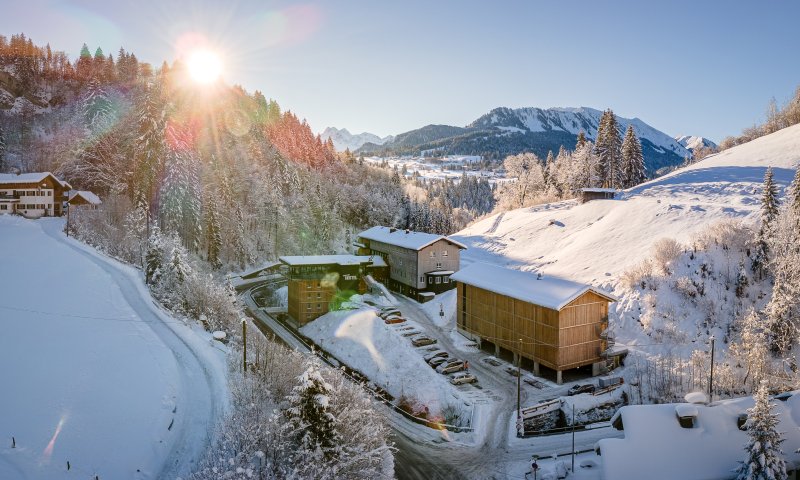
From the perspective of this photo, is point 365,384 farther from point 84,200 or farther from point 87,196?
point 87,196

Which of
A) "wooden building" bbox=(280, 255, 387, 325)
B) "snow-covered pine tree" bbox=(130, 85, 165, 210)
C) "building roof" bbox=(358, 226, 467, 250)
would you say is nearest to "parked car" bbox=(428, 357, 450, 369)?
"wooden building" bbox=(280, 255, 387, 325)

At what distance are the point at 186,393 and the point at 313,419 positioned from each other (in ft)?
25.2

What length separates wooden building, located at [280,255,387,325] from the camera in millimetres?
50594

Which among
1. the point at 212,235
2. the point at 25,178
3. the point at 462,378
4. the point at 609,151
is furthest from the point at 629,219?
the point at 25,178

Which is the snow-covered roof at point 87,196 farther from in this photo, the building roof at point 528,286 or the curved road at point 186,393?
the building roof at point 528,286

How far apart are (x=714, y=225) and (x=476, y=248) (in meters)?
31.1

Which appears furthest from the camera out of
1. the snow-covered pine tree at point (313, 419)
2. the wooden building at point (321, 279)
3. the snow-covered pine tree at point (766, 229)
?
the wooden building at point (321, 279)

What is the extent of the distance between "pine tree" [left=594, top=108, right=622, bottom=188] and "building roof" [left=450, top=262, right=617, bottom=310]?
46.4m

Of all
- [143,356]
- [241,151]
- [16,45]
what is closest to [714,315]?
[143,356]

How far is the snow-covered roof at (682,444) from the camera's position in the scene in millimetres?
19906

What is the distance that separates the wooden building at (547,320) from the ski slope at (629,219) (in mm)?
9437

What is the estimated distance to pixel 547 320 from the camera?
33.0m

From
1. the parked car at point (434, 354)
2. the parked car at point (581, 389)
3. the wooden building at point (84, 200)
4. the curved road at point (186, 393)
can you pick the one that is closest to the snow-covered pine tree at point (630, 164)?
the parked car at point (434, 354)

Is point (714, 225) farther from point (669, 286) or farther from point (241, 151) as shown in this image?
point (241, 151)
